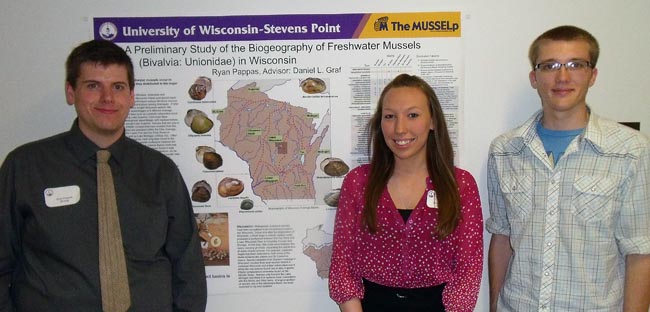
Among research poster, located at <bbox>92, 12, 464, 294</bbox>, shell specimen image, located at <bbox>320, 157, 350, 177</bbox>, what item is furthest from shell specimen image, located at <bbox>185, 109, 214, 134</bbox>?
shell specimen image, located at <bbox>320, 157, 350, 177</bbox>

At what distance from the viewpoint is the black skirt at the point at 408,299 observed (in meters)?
1.88

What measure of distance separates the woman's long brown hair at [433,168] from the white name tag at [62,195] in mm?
1057

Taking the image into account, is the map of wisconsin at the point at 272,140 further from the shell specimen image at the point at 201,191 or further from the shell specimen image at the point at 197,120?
the shell specimen image at the point at 201,191

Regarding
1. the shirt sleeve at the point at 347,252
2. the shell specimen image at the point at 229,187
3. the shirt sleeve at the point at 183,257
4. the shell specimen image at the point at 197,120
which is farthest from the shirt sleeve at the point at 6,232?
the shirt sleeve at the point at 347,252

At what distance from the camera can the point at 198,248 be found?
6.54ft

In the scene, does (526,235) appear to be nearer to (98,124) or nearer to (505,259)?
(505,259)

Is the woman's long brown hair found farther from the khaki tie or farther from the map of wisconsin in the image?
the khaki tie

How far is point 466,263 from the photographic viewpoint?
1858 millimetres

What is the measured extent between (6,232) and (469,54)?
198 centimetres

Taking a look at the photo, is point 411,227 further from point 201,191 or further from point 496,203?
point 201,191

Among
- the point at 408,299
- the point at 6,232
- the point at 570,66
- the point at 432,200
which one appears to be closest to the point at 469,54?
the point at 570,66

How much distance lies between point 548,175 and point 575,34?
0.52 meters

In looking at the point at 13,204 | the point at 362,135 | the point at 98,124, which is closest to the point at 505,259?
the point at 362,135

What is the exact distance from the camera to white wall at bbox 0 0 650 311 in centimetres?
222
